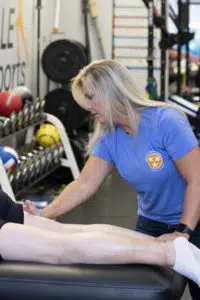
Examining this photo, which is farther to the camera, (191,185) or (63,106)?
(63,106)

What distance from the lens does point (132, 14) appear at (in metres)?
9.72

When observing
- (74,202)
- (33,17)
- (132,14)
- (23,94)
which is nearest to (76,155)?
(23,94)

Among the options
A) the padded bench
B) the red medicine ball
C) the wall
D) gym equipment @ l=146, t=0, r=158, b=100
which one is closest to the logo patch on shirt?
the padded bench

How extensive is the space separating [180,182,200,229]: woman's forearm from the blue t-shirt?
0.14m

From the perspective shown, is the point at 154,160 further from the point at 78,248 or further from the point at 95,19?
A: the point at 95,19

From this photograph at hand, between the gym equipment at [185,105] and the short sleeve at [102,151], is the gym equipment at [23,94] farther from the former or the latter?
the gym equipment at [185,105]

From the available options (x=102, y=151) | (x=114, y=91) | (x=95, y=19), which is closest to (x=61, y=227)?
(x=102, y=151)

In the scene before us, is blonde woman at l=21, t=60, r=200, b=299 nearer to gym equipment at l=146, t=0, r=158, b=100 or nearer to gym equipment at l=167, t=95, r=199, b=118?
gym equipment at l=146, t=0, r=158, b=100

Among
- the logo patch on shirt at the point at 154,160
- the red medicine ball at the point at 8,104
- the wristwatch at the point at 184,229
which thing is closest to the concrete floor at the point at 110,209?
the red medicine ball at the point at 8,104

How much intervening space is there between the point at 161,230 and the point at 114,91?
0.65m

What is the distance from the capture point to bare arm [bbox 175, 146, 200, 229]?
2701 millimetres

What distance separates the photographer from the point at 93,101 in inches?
112

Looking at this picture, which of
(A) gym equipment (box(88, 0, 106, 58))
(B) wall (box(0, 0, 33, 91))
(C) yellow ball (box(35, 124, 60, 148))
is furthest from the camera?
(A) gym equipment (box(88, 0, 106, 58))

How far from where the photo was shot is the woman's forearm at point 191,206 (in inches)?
106
